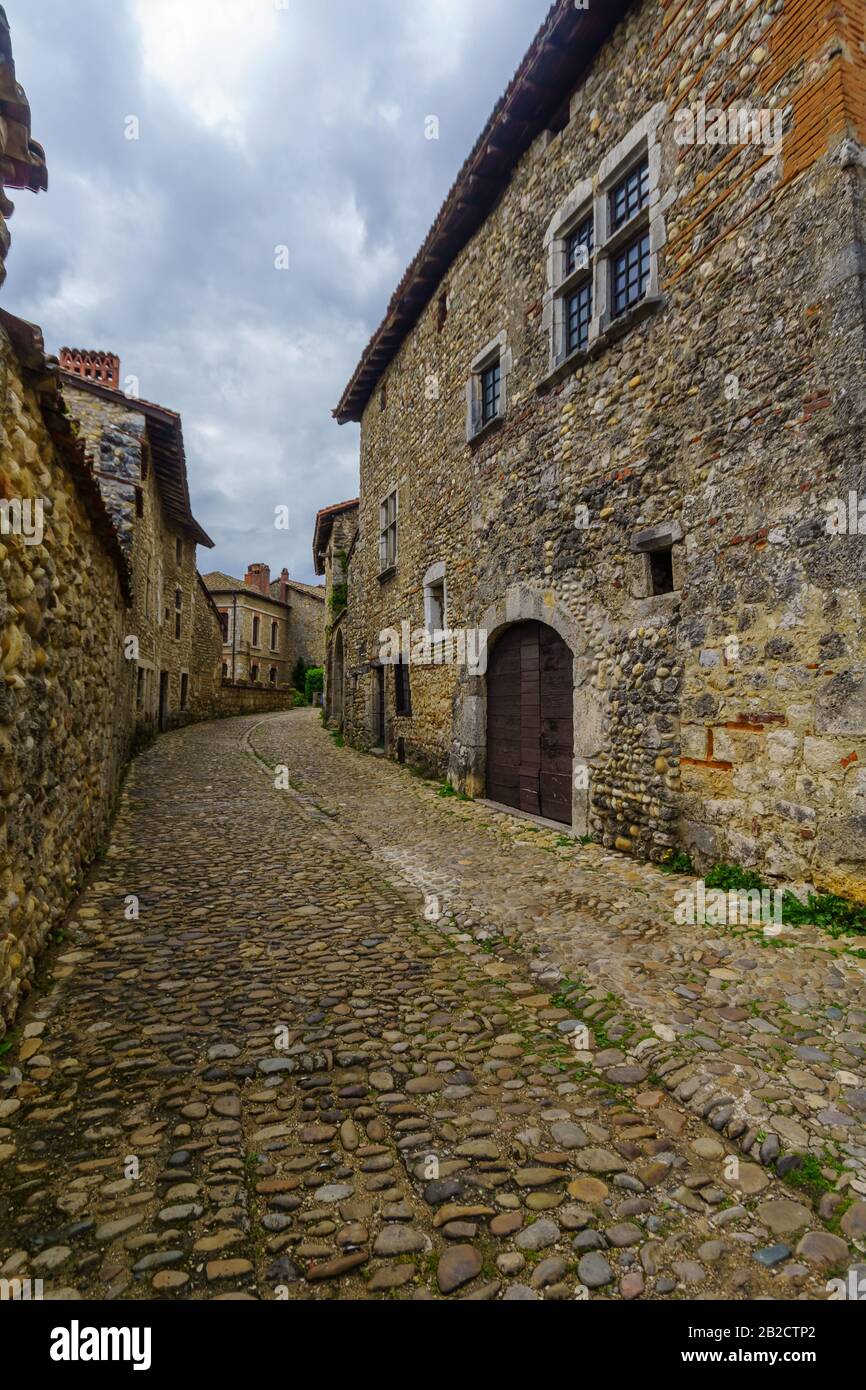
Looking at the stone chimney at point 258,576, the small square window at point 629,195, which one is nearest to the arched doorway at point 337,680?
the small square window at point 629,195

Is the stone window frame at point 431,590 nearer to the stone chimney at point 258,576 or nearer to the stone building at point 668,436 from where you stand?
the stone building at point 668,436

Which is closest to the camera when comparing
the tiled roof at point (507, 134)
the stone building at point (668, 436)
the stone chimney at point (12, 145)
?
the stone chimney at point (12, 145)

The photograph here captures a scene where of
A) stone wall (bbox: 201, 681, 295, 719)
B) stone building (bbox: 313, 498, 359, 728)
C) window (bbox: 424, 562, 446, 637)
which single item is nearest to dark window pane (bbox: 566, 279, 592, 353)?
window (bbox: 424, 562, 446, 637)

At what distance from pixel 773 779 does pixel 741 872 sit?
75 cm

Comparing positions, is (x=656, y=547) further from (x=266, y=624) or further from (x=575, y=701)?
(x=266, y=624)

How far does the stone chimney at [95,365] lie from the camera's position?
12.9m

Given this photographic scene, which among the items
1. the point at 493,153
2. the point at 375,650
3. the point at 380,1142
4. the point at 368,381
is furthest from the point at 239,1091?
the point at 368,381

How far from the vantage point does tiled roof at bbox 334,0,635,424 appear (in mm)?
6234

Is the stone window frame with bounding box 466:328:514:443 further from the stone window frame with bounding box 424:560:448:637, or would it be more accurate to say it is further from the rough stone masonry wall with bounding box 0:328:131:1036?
the rough stone masonry wall with bounding box 0:328:131:1036

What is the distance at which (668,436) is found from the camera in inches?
215

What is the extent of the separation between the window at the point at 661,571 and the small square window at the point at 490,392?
3896 mm

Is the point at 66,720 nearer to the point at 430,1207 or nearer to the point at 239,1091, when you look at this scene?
the point at 239,1091

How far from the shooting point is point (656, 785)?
5.52 meters

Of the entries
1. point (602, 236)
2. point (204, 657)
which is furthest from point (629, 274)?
point (204, 657)
